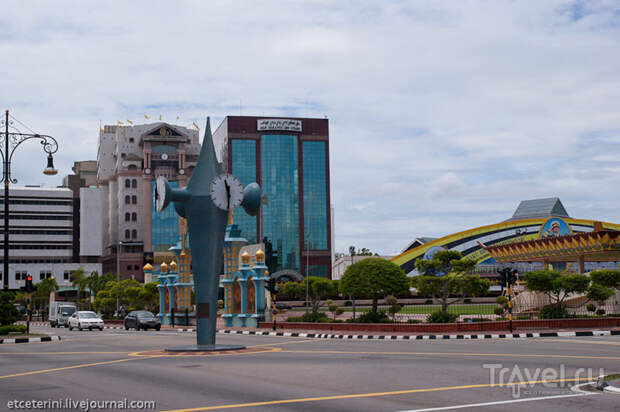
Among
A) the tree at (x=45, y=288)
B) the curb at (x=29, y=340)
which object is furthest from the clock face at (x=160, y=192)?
the tree at (x=45, y=288)

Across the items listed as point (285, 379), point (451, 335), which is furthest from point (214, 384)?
point (451, 335)

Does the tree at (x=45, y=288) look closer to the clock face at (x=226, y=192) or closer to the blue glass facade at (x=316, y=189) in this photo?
the blue glass facade at (x=316, y=189)

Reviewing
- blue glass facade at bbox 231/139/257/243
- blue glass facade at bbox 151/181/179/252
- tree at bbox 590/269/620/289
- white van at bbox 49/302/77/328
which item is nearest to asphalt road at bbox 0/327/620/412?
tree at bbox 590/269/620/289

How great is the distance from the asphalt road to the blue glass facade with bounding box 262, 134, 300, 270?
367ft

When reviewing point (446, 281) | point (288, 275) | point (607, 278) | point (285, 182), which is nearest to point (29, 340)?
point (446, 281)

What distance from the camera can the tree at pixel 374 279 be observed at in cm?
3688

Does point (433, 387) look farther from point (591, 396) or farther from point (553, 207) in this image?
point (553, 207)

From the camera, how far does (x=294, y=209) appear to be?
447ft

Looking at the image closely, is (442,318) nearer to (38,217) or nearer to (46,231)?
(38,217)

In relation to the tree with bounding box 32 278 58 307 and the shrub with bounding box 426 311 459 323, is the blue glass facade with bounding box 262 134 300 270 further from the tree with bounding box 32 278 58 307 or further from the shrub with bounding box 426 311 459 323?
the shrub with bounding box 426 311 459 323

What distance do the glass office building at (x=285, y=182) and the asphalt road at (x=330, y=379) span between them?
112m

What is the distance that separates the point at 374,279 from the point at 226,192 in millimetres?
14099

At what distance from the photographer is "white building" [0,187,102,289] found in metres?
135

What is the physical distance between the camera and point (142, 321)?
48562 mm
